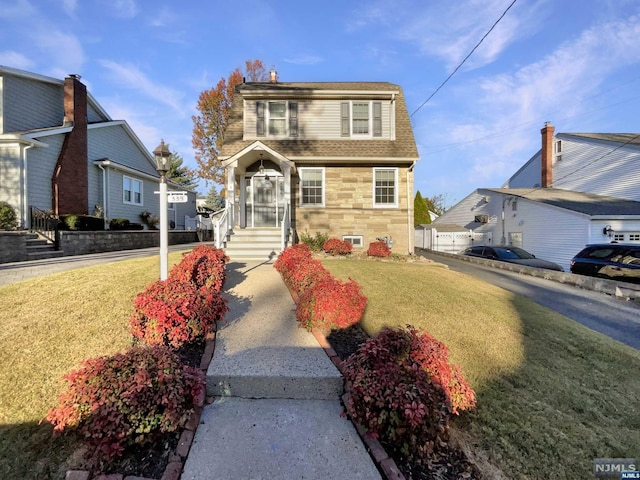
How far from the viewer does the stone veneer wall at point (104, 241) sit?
37.1 feet

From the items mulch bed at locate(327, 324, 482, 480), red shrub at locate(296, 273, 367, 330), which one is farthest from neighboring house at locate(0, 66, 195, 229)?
mulch bed at locate(327, 324, 482, 480)

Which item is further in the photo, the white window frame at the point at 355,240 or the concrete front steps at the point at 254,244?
the white window frame at the point at 355,240

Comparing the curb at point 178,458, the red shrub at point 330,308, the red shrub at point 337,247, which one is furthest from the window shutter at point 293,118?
the curb at point 178,458

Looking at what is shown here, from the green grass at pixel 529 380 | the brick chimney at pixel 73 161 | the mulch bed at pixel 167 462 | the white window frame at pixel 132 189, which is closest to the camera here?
the mulch bed at pixel 167 462

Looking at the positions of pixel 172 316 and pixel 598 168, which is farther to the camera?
pixel 598 168

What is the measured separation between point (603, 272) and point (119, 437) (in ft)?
44.8

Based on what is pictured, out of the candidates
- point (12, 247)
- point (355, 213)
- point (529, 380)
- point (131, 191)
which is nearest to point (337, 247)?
point (355, 213)

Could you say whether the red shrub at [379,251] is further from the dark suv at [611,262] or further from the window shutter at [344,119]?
the dark suv at [611,262]

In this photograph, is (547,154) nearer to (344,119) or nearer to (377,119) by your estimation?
(377,119)

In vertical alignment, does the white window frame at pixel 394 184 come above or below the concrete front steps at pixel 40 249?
above

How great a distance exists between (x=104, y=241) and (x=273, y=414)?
13243 mm

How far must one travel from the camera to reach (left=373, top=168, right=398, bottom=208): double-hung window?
505 inches

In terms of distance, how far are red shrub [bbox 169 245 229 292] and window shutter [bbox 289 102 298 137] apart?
336 inches

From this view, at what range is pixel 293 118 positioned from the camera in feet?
43.9
